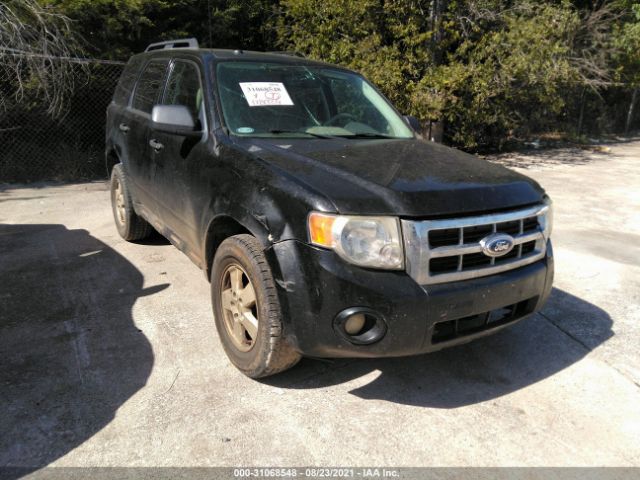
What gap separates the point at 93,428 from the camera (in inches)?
102

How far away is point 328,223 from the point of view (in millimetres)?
2395

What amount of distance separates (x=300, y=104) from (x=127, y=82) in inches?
97.0

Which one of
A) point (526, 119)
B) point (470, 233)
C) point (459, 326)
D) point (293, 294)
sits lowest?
point (526, 119)

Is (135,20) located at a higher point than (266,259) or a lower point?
higher

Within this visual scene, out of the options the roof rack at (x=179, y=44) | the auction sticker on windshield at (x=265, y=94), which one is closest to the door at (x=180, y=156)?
the auction sticker on windshield at (x=265, y=94)

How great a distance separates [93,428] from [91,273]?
232 cm

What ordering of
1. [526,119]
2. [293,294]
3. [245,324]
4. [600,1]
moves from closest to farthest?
1. [293,294]
2. [245,324]
3. [526,119]
4. [600,1]

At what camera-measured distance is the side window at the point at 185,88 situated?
364 centimetres

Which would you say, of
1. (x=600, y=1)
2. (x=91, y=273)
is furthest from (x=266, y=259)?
(x=600, y=1)

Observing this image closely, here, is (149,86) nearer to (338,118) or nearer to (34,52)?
(338,118)

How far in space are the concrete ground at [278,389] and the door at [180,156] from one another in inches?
27.4

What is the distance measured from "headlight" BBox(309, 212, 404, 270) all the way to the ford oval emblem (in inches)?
18.3

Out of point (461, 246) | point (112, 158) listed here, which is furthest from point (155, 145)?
point (461, 246)

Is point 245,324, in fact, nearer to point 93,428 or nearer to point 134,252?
point 93,428
